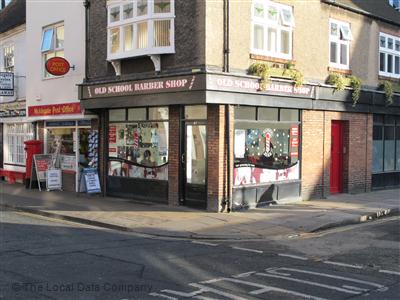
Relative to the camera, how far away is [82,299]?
6156 millimetres

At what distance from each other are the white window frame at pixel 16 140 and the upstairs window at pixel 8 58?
2.30 m

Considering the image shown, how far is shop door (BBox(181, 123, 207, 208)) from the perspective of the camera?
13.7 m

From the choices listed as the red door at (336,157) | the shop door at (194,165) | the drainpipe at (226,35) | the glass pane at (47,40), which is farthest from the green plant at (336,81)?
the glass pane at (47,40)

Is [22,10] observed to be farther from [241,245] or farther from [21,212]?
[241,245]

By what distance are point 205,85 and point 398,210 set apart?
250 inches

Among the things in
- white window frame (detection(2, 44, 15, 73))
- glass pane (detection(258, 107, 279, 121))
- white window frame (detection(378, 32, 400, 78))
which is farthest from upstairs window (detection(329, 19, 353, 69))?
white window frame (detection(2, 44, 15, 73))

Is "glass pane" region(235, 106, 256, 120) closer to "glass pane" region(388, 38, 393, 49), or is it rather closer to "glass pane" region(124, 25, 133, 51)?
"glass pane" region(124, 25, 133, 51)

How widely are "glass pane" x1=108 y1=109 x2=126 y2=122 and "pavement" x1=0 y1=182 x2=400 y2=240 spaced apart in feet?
7.92

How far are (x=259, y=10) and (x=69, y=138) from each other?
8022mm

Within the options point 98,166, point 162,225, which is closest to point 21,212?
point 98,166

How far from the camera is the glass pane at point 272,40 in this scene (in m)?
14.6

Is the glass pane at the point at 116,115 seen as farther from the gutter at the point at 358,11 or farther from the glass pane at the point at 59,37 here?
the gutter at the point at 358,11

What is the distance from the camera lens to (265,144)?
14.7m

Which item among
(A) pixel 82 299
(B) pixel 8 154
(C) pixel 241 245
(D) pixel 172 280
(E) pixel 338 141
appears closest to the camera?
(A) pixel 82 299
